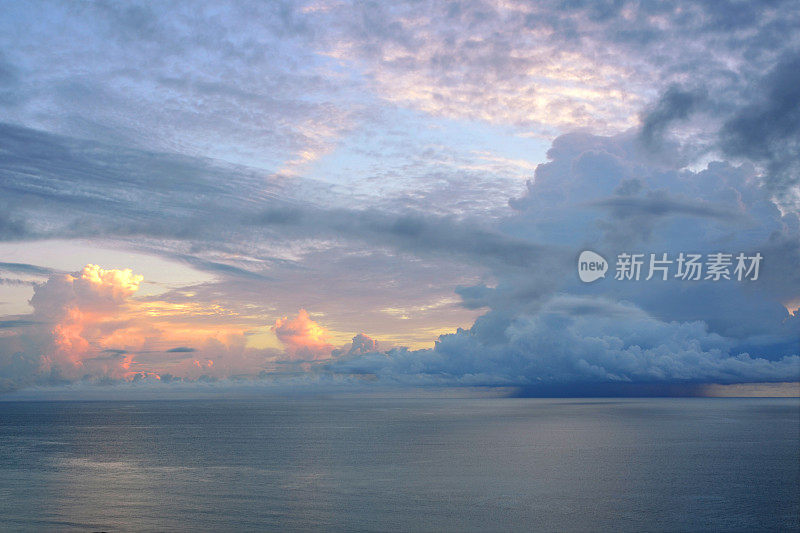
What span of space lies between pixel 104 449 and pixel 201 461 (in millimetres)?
40149

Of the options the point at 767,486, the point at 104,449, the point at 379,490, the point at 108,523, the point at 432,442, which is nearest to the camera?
the point at 108,523

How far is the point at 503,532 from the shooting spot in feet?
184

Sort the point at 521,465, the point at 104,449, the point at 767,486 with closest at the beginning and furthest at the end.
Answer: the point at 767,486, the point at 521,465, the point at 104,449

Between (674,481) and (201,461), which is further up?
(674,481)

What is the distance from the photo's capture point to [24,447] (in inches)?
5581

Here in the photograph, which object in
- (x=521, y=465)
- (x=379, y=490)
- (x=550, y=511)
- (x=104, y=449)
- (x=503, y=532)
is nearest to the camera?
(x=503, y=532)

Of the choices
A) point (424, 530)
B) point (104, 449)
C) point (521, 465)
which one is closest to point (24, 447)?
point (104, 449)

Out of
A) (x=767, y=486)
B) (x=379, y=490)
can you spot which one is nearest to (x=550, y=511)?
(x=379, y=490)

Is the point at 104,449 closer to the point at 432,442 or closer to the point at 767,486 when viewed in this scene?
the point at 432,442

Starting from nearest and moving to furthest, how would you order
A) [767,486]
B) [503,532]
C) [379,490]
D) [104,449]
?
[503,532] → [379,490] → [767,486] → [104,449]

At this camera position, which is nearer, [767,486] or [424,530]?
[424,530]

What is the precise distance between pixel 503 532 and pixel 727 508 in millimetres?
27365

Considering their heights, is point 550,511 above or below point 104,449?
above

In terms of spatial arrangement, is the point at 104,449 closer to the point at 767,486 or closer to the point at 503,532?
the point at 503,532
